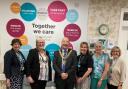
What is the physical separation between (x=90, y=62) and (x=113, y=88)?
1.87ft

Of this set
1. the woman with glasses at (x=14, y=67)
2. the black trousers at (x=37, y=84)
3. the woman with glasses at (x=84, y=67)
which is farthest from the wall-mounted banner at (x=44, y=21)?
the black trousers at (x=37, y=84)

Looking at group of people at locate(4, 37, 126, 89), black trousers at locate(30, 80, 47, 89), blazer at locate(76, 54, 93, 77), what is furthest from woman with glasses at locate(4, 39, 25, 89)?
blazer at locate(76, 54, 93, 77)

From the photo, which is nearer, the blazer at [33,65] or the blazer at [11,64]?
the blazer at [11,64]

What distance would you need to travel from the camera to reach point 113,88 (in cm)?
372

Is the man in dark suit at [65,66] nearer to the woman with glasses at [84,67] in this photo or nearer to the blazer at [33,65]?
the woman with glasses at [84,67]

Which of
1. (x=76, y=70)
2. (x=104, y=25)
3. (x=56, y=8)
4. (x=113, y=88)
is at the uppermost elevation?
(x=56, y=8)

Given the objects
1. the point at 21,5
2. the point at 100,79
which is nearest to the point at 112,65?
the point at 100,79

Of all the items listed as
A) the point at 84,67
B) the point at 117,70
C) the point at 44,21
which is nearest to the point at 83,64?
the point at 84,67

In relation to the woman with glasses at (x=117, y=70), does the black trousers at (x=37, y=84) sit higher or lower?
lower

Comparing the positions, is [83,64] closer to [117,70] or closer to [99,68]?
[99,68]

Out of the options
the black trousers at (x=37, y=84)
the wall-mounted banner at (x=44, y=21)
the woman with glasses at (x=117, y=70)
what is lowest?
the black trousers at (x=37, y=84)

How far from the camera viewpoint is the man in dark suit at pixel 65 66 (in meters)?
3.66

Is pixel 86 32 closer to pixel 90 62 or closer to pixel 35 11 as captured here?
pixel 90 62

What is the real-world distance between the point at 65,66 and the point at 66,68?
4 centimetres
